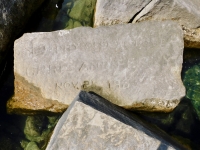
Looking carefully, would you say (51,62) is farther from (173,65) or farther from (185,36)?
(185,36)

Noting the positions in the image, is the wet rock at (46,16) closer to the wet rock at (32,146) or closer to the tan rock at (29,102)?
the tan rock at (29,102)

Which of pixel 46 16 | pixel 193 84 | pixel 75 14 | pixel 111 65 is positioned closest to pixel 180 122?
pixel 193 84

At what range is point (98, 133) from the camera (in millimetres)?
2500

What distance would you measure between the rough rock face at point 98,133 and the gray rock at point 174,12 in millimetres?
1759

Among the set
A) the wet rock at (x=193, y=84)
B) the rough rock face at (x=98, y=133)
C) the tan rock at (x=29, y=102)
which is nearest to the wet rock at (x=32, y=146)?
the tan rock at (x=29, y=102)

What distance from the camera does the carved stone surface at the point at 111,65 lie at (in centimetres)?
331

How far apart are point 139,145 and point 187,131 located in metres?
1.26

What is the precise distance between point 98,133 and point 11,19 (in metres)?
2.10

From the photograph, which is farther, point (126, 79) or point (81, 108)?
point (126, 79)

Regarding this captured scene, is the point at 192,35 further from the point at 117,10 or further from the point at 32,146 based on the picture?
the point at 32,146

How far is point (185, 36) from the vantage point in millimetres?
4016

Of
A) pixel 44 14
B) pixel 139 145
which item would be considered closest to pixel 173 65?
pixel 139 145

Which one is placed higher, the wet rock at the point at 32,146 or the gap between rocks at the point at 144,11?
the gap between rocks at the point at 144,11

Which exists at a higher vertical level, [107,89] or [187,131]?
[107,89]
